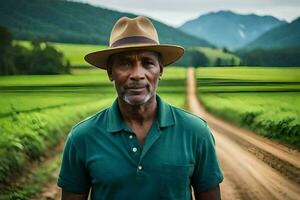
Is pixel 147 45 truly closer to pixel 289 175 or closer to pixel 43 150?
pixel 289 175

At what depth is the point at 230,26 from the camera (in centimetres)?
590

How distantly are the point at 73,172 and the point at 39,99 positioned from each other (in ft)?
13.2

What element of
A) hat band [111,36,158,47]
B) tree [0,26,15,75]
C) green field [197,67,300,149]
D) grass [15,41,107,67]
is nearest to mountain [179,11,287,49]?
green field [197,67,300,149]

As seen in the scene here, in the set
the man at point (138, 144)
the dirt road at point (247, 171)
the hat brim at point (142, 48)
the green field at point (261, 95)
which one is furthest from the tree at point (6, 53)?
the man at point (138, 144)

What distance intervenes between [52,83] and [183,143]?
12.7 ft

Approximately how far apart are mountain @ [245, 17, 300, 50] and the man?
3.53 metres

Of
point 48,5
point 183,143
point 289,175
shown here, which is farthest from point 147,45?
point 48,5

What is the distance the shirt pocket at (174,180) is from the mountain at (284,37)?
3.72 metres

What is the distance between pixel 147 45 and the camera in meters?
1.95

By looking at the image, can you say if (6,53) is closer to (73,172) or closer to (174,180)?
(73,172)

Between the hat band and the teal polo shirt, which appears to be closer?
the teal polo shirt

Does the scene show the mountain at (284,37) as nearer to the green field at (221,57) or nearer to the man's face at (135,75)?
the green field at (221,57)

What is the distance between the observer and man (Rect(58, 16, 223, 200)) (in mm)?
1872

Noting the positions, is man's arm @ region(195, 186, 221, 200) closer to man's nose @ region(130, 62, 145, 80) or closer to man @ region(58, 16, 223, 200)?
man @ region(58, 16, 223, 200)
